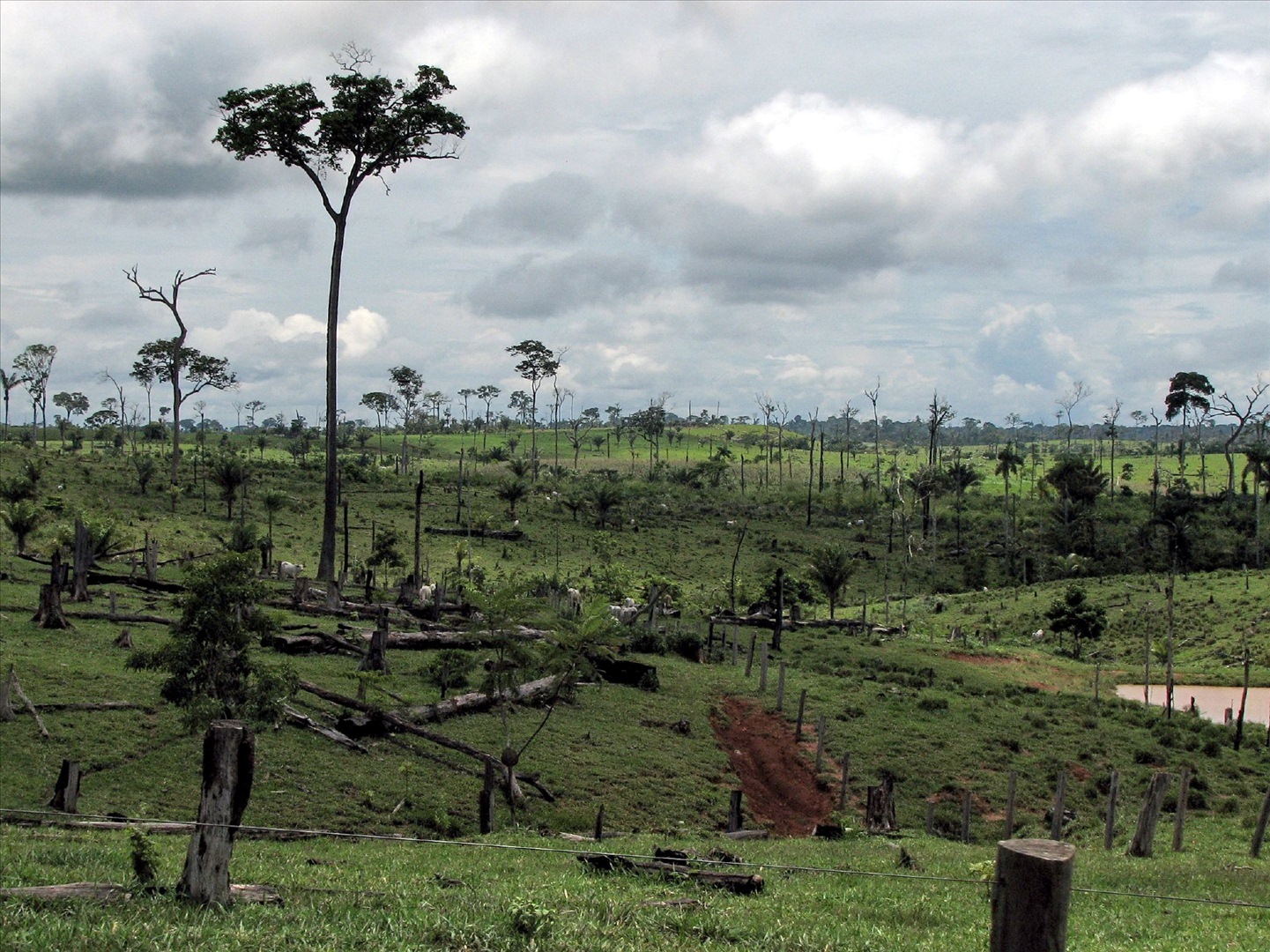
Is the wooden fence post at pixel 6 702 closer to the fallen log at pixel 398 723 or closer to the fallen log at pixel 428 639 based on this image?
the fallen log at pixel 398 723

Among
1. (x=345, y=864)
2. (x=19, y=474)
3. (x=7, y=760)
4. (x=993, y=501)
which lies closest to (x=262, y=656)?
(x=7, y=760)

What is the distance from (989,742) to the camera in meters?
34.1

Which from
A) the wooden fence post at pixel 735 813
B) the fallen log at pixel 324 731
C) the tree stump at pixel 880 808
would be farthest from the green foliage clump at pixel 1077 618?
the fallen log at pixel 324 731

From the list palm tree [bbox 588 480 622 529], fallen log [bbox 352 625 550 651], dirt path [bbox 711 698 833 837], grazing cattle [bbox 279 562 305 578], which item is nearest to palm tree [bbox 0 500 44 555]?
grazing cattle [bbox 279 562 305 578]

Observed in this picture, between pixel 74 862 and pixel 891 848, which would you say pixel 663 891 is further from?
pixel 891 848

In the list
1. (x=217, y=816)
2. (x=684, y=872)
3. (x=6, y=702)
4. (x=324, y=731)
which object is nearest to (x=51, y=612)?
(x=6, y=702)

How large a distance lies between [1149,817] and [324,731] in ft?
53.8

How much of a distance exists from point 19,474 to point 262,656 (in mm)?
49098

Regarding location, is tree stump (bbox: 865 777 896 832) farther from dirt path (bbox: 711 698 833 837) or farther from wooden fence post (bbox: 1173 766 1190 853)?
wooden fence post (bbox: 1173 766 1190 853)

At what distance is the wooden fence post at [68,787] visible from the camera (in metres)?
16.1

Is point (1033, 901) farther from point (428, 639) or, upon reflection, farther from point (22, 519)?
point (22, 519)

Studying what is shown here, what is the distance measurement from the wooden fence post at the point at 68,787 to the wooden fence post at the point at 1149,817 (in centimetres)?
1799

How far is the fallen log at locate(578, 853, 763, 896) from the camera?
11633 mm

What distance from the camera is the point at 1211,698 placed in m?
50.9
